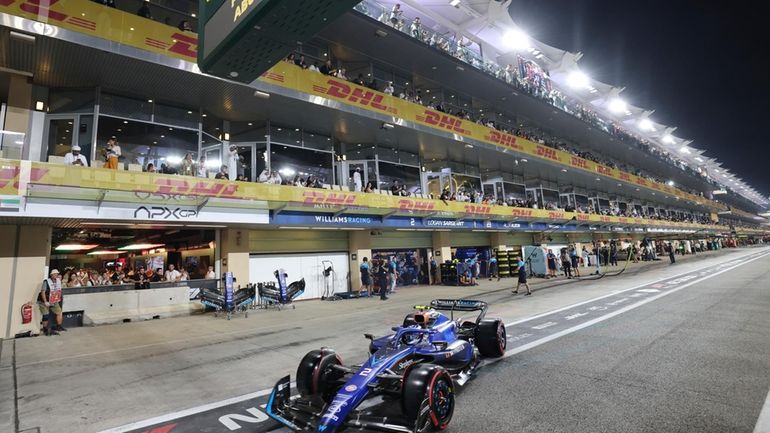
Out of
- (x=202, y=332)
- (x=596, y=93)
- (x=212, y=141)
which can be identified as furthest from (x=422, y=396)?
(x=596, y=93)

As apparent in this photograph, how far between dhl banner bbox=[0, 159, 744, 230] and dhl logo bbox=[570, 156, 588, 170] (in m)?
10.5

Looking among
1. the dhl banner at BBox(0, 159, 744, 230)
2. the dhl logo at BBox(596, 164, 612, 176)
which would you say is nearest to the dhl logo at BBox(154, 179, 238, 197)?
the dhl banner at BBox(0, 159, 744, 230)

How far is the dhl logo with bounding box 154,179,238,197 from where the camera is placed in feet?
34.5

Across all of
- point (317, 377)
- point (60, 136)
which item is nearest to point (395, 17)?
point (60, 136)

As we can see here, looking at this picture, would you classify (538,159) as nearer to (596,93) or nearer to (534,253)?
(534,253)

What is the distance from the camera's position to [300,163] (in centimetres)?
1652

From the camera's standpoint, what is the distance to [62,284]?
11.3m

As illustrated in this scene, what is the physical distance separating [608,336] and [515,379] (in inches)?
134

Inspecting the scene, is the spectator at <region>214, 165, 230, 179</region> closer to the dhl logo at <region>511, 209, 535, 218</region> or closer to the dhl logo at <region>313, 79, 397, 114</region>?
the dhl logo at <region>313, 79, 397, 114</region>

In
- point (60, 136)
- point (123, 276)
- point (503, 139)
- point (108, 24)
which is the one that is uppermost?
point (503, 139)

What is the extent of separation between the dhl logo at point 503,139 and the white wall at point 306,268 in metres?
10.8

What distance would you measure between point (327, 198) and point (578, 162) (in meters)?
22.3

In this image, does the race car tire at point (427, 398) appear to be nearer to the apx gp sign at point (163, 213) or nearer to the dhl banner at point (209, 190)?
the dhl banner at point (209, 190)

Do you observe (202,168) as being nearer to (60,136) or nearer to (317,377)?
(60,136)
